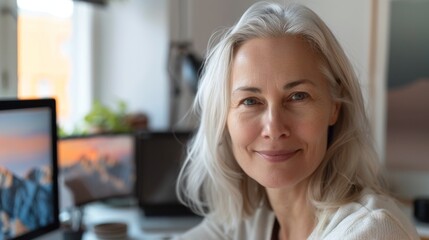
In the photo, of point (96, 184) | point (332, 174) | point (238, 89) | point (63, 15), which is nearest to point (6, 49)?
point (63, 15)

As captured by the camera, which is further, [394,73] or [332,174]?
[394,73]

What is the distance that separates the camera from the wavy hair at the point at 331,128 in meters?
0.99

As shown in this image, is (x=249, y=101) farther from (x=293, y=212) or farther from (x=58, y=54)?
(x=58, y=54)

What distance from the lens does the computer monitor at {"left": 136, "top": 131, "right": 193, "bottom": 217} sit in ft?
6.18

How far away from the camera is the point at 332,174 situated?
108cm

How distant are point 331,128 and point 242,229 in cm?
36

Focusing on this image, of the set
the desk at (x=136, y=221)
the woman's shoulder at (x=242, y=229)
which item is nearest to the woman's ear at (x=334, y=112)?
the woman's shoulder at (x=242, y=229)

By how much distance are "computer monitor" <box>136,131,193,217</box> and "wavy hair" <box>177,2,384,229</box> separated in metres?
0.65

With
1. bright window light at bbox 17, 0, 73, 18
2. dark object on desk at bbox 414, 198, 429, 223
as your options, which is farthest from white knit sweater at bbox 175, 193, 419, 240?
bright window light at bbox 17, 0, 73, 18

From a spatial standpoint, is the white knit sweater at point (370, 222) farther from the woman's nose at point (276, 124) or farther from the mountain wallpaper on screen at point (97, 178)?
the mountain wallpaper on screen at point (97, 178)

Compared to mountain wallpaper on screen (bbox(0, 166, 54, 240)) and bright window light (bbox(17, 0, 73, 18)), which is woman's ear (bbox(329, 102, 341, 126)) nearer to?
mountain wallpaper on screen (bbox(0, 166, 54, 240))

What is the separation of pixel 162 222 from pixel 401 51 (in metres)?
1.21

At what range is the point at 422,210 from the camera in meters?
1.95

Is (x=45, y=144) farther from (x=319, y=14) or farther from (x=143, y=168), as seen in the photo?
(x=319, y=14)
